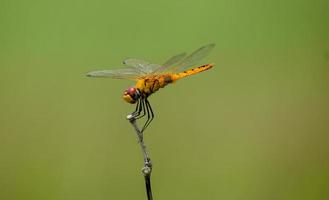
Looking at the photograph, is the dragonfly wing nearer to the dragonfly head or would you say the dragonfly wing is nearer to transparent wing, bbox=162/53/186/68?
transparent wing, bbox=162/53/186/68

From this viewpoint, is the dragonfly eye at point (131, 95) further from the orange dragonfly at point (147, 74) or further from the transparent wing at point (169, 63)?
the transparent wing at point (169, 63)

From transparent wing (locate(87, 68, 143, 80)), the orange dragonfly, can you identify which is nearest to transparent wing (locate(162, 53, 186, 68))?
the orange dragonfly

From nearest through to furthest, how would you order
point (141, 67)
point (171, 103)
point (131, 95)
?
point (131, 95)
point (141, 67)
point (171, 103)

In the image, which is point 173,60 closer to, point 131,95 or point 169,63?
point 169,63

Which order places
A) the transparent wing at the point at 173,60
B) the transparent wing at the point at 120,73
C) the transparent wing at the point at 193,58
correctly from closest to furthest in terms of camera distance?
the transparent wing at the point at 120,73 → the transparent wing at the point at 173,60 → the transparent wing at the point at 193,58

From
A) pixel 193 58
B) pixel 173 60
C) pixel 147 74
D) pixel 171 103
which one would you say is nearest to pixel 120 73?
pixel 147 74

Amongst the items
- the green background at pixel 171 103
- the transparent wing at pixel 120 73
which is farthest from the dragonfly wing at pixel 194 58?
the green background at pixel 171 103
